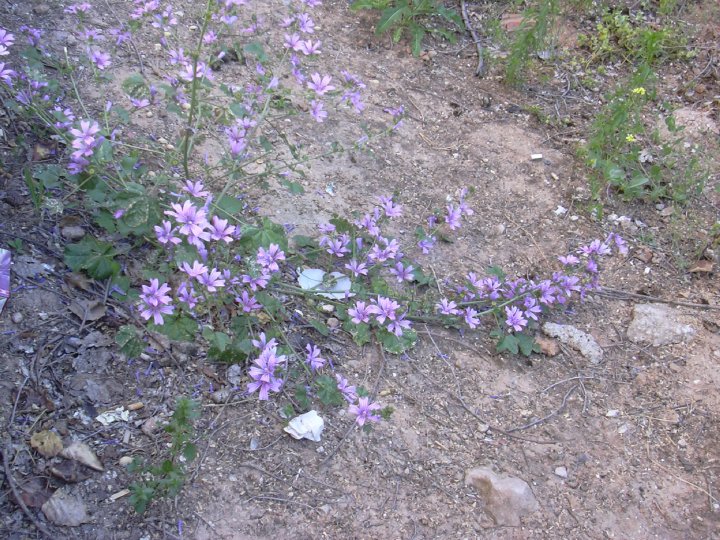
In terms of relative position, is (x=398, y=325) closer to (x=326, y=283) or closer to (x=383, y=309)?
(x=383, y=309)

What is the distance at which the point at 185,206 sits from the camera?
237 centimetres

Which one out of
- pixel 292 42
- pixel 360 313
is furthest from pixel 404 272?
pixel 292 42

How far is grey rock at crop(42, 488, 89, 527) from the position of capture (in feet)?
7.10

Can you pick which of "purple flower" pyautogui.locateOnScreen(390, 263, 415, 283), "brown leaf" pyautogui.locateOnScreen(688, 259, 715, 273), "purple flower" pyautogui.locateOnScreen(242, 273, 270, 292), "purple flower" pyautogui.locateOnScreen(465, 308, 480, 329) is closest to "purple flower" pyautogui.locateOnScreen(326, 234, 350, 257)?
"purple flower" pyautogui.locateOnScreen(390, 263, 415, 283)

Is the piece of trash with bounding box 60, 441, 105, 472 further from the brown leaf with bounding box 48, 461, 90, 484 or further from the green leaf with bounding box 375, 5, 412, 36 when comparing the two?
the green leaf with bounding box 375, 5, 412, 36

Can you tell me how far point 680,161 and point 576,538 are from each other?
285cm

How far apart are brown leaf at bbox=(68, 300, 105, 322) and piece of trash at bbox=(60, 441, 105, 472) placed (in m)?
0.55

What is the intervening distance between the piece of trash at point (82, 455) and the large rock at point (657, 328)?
2.55 meters

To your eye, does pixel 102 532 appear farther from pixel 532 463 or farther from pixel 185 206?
pixel 532 463

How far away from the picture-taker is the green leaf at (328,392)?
8.71 ft

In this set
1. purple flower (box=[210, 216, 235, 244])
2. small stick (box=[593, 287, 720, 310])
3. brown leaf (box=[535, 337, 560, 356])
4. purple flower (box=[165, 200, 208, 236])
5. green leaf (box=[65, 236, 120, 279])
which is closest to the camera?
purple flower (box=[165, 200, 208, 236])

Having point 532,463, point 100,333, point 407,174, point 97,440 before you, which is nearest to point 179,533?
point 97,440

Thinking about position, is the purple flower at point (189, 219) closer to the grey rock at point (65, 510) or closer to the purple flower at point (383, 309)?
the purple flower at point (383, 309)

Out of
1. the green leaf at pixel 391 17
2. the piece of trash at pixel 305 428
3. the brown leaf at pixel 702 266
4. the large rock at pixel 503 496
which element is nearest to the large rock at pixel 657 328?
the brown leaf at pixel 702 266
